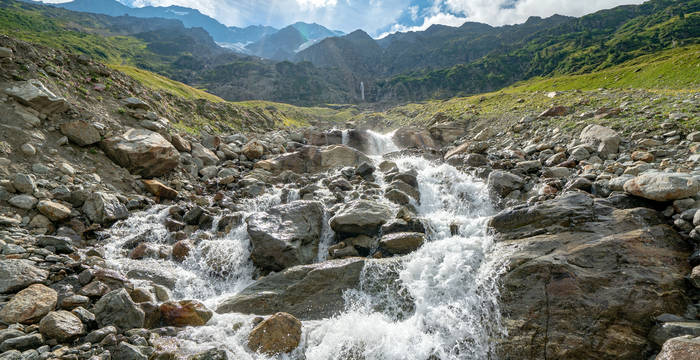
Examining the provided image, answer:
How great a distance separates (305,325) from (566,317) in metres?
7.68

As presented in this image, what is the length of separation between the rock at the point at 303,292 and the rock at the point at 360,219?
8.64ft

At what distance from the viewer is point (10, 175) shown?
12789 millimetres

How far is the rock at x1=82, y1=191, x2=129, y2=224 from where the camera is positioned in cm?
1404

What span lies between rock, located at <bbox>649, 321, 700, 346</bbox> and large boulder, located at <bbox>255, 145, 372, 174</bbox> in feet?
71.4

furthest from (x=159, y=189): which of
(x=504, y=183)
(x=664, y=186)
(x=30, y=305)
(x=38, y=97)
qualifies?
(x=664, y=186)

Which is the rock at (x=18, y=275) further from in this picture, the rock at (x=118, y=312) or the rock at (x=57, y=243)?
the rock at (x=118, y=312)

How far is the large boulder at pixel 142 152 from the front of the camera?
57.5ft

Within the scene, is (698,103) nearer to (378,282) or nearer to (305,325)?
(378,282)

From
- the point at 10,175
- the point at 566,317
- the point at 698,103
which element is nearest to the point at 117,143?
the point at 10,175

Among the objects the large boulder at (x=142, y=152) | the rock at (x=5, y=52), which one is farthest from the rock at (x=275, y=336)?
the rock at (x=5, y=52)

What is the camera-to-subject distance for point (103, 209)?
14406mm

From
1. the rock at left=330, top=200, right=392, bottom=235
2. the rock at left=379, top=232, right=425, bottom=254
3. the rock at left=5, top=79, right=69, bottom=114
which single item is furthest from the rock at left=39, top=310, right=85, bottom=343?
the rock at left=5, top=79, right=69, bottom=114

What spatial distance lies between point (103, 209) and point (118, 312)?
8.15m

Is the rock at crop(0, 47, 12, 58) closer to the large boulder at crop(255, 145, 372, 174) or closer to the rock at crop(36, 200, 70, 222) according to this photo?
the rock at crop(36, 200, 70, 222)
